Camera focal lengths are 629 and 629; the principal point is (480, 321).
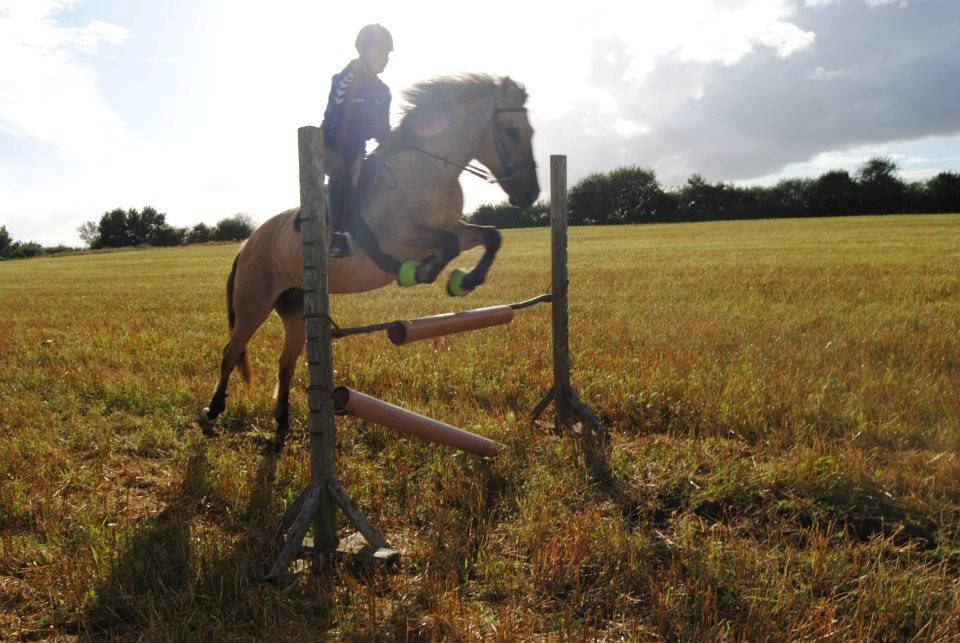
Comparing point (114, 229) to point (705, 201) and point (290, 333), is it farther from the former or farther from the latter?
point (290, 333)

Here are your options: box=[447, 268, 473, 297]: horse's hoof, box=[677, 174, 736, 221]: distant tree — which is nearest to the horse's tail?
box=[447, 268, 473, 297]: horse's hoof

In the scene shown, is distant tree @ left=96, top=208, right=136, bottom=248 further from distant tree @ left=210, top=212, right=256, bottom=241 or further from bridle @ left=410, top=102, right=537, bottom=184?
bridle @ left=410, top=102, right=537, bottom=184

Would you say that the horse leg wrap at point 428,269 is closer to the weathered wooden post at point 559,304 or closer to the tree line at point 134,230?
the weathered wooden post at point 559,304

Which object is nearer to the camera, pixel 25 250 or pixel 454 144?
pixel 454 144

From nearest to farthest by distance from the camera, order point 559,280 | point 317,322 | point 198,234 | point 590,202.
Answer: point 317,322 → point 559,280 → point 590,202 → point 198,234

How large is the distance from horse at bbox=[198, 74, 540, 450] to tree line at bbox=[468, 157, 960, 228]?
50.0 m

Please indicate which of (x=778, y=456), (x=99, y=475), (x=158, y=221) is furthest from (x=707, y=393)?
(x=158, y=221)

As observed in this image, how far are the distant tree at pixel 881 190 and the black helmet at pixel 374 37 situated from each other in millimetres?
69324

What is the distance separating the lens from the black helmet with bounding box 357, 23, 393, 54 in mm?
4223

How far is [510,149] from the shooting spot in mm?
4656

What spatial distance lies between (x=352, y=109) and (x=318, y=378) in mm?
1988

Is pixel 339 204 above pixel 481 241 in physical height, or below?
above

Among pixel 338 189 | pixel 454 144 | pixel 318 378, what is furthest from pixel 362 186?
pixel 318 378

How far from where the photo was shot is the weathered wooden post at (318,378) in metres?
3.34
